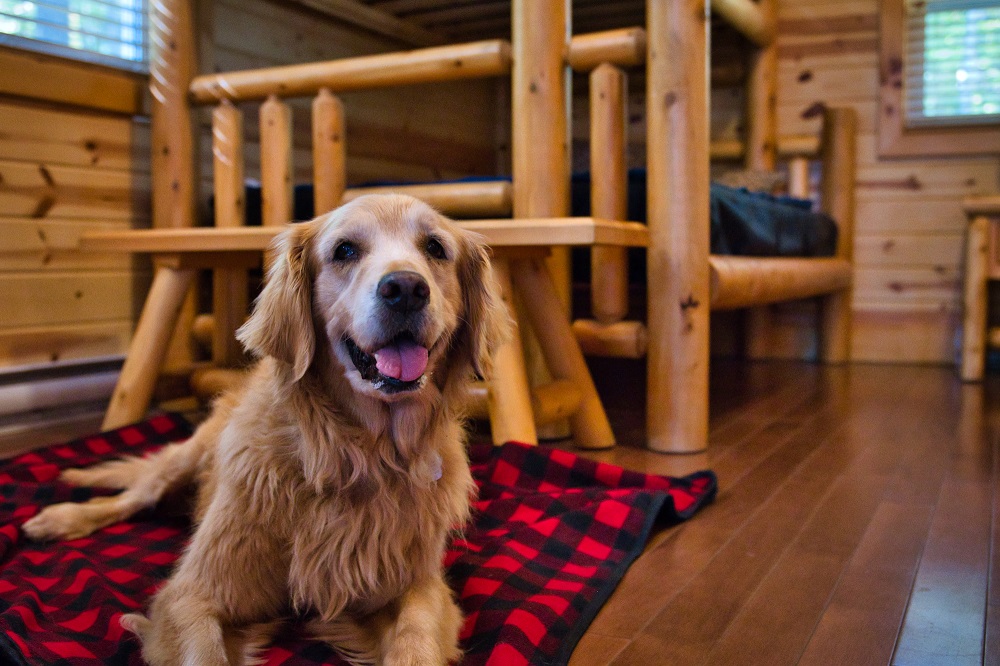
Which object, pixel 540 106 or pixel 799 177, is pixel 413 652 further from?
pixel 799 177

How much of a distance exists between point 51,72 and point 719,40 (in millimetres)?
3786

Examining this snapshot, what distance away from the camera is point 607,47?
265 centimetres

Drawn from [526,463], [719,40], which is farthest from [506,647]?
[719,40]

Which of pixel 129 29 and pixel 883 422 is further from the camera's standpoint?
pixel 129 29

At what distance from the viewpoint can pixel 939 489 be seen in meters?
2.23

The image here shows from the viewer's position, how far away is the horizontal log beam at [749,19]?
3.81m

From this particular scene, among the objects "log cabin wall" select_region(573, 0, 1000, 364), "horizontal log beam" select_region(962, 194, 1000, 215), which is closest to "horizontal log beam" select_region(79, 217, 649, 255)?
"horizontal log beam" select_region(962, 194, 1000, 215)

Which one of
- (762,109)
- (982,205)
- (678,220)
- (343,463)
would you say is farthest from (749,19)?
(343,463)

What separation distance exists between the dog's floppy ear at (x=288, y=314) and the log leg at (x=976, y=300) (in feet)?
12.6

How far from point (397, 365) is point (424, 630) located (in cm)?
40

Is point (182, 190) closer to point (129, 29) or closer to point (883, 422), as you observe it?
point (129, 29)

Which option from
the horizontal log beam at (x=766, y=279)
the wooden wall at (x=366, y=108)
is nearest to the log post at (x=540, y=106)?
the horizontal log beam at (x=766, y=279)

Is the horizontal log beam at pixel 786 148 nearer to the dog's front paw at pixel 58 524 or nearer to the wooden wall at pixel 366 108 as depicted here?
the wooden wall at pixel 366 108

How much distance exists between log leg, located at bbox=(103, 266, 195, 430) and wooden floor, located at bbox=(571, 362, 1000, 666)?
1.52 m
